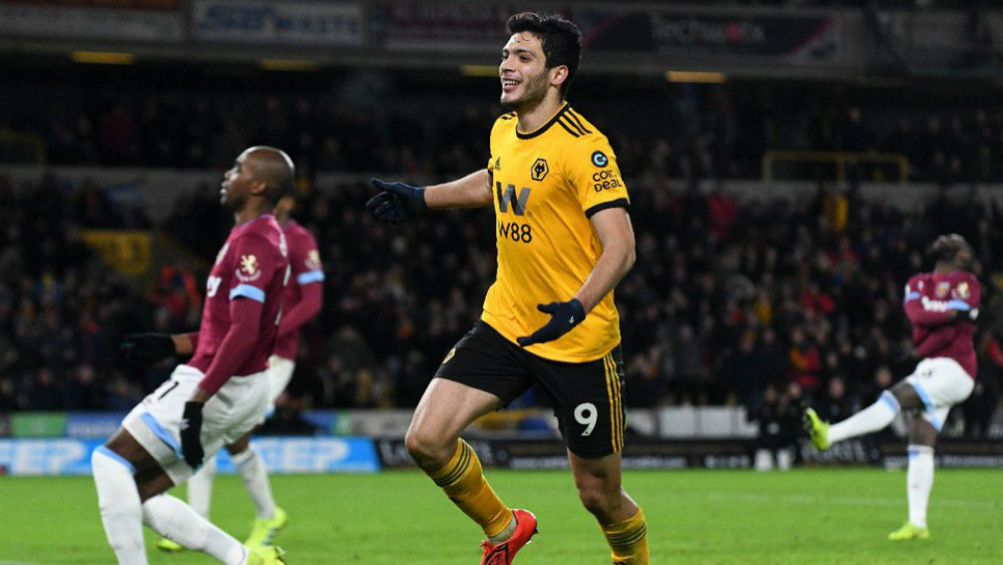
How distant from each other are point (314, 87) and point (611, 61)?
6.73 m

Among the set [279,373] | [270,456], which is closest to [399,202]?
[279,373]

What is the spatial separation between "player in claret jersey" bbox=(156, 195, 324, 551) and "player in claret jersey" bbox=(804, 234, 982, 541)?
3888 millimetres

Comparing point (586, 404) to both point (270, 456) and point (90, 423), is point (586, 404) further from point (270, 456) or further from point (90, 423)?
point (90, 423)

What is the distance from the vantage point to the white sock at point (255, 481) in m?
11.1

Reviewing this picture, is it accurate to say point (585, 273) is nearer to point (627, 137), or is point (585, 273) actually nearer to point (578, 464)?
point (578, 464)

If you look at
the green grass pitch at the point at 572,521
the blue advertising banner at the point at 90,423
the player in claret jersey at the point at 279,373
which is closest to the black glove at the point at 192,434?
the green grass pitch at the point at 572,521

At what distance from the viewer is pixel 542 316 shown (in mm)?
7375

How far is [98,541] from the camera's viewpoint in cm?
1165

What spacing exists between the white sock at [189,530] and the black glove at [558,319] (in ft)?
5.80

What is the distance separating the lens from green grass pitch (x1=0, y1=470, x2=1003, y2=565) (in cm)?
1058

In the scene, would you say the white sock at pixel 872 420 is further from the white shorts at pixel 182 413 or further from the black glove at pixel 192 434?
the black glove at pixel 192 434

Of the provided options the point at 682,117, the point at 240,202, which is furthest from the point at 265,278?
the point at 682,117

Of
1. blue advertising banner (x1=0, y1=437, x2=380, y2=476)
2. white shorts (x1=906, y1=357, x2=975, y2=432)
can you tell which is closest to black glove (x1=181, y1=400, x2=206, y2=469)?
white shorts (x1=906, y1=357, x2=975, y2=432)

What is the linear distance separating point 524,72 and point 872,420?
685 centimetres
